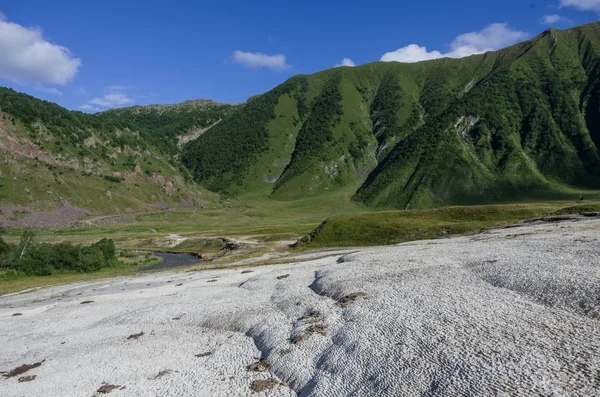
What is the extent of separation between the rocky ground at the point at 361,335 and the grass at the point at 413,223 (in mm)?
35415

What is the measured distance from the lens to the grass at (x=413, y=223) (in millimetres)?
70875

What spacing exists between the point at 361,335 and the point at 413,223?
62373 millimetres

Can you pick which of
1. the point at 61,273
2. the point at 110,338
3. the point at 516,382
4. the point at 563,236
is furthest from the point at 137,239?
the point at 516,382

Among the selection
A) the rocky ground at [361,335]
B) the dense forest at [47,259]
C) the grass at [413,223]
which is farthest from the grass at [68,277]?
the grass at [413,223]

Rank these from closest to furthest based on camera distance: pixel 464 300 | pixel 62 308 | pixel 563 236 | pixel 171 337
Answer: pixel 464 300, pixel 171 337, pixel 563 236, pixel 62 308

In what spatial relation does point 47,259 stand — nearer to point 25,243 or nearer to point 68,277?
point 25,243

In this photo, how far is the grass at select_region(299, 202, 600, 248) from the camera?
70875mm

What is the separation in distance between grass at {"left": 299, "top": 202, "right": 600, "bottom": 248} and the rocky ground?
35.4 metres

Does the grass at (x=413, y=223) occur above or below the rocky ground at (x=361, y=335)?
below

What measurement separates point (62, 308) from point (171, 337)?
70.5 feet

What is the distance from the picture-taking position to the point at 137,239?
467 ft

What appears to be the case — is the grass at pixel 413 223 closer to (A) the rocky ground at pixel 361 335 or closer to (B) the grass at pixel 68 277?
(A) the rocky ground at pixel 361 335

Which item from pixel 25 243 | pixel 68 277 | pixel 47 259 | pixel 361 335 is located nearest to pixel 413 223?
pixel 361 335

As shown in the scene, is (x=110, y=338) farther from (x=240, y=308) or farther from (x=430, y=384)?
(x=430, y=384)
